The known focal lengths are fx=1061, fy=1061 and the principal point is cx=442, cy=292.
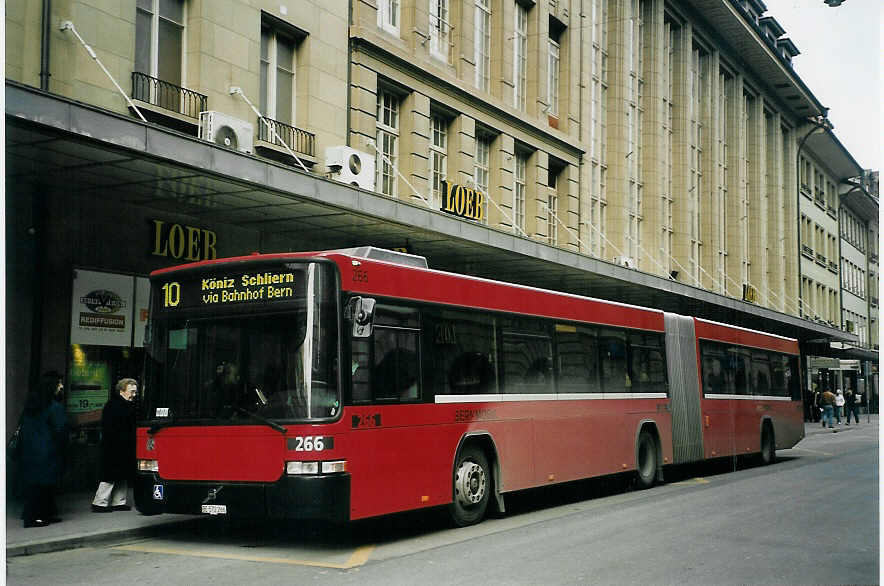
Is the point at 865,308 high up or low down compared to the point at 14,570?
up

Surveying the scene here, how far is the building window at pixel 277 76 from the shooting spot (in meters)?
19.4

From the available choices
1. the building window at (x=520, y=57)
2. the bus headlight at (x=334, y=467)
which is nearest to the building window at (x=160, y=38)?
the bus headlight at (x=334, y=467)

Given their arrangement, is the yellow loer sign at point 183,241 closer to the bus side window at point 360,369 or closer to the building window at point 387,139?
the building window at point 387,139

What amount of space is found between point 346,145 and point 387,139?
8.07 ft

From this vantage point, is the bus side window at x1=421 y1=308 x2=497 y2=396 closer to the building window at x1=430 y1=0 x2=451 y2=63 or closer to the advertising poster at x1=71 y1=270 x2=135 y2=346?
the advertising poster at x1=71 y1=270 x2=135 y2=346

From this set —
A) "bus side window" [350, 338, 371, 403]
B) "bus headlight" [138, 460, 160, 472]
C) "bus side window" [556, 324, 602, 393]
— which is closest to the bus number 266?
"bus side window" [350, 338, 371, 403]

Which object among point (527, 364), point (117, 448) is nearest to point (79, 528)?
point (117, 448)

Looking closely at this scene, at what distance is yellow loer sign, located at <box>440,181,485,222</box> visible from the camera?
2430 centimetres

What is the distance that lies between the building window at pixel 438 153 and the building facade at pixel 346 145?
88mm

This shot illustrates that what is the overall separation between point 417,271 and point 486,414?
211cm

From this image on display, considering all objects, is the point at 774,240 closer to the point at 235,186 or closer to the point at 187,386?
the point at 235,186

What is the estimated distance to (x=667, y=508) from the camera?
13.8 metres

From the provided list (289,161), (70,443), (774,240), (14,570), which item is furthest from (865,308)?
(14,570)

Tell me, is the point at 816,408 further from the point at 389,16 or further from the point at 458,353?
the point at 458,353
